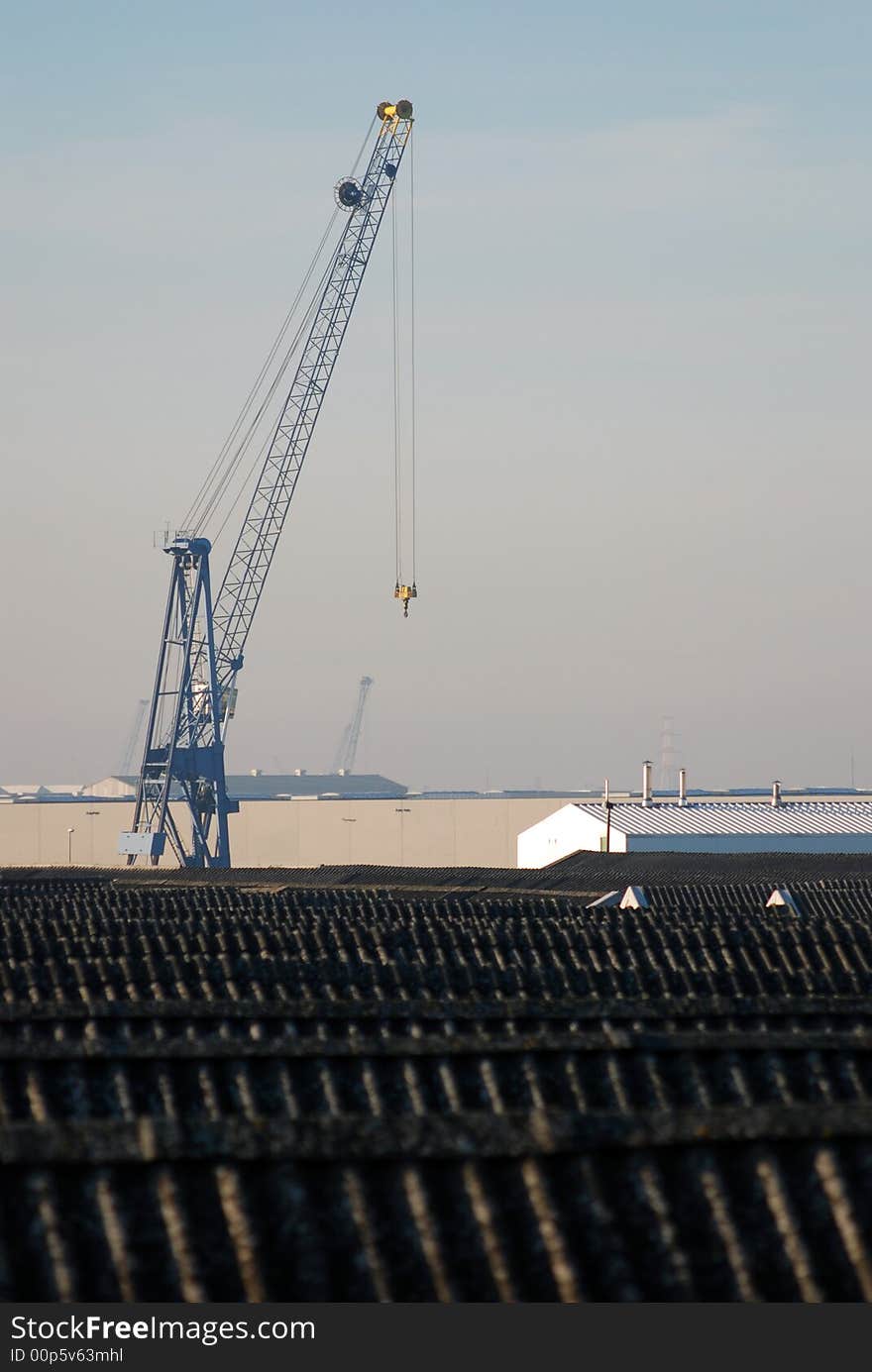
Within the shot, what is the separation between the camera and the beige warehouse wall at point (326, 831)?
146 metres

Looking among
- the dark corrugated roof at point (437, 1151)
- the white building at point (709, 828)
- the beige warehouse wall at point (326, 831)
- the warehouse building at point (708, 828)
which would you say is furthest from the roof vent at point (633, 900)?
the beige warehouse wall at point (326, 831)

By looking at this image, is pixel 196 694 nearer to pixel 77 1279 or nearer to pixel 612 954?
pixel 612 954

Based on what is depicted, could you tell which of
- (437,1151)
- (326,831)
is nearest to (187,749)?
(326,831)

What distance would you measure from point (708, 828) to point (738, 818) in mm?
3798

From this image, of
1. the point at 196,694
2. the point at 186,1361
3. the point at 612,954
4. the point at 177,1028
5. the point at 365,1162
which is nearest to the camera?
the point at 186,1361

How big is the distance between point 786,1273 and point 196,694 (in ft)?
369

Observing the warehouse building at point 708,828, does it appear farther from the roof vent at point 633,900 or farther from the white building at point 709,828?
the roof vent at point 633,900

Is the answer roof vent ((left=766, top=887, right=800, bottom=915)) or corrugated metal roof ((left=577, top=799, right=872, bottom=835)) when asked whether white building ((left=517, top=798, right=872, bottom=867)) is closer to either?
corrugated metal roof ((left=577, top=799, right=872, bottom=835))

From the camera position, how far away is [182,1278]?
9.38 m

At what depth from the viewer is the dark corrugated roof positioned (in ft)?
31.2

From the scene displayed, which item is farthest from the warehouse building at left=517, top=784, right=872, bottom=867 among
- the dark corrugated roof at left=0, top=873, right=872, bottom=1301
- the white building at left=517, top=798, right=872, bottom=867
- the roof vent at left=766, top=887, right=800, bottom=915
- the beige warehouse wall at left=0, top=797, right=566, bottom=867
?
the dark corrugated roof at left=0, top=873, right=872, bottom=1301

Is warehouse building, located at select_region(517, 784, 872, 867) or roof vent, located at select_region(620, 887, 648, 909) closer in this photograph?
roof vent, located at select_region(620, 887, 648, 909)

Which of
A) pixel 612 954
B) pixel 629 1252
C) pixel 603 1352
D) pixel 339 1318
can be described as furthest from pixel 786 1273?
pixel 612 954

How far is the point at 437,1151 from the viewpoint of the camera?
9.95 metres
